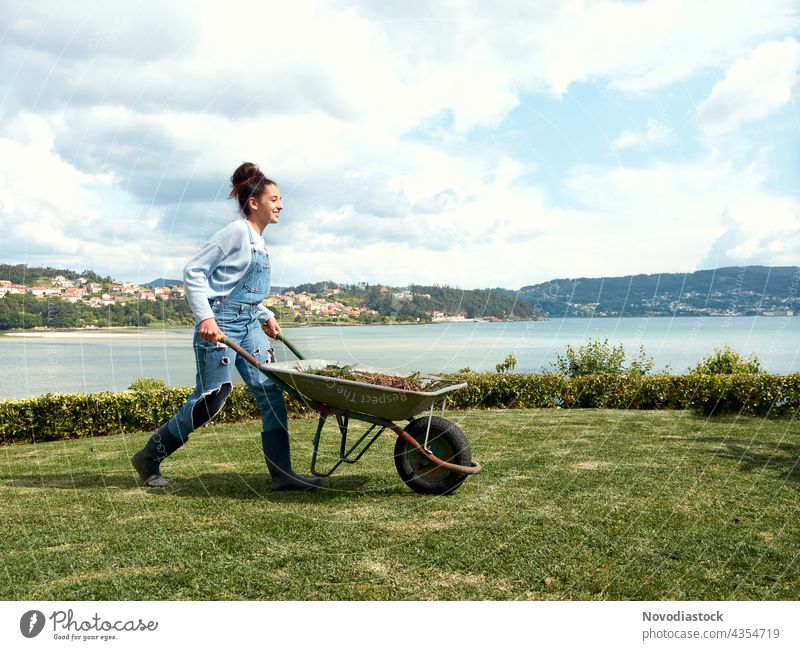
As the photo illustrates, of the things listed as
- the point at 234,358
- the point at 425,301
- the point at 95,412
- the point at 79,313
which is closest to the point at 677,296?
the point at 425,301

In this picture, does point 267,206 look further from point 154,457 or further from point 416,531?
point 416,531

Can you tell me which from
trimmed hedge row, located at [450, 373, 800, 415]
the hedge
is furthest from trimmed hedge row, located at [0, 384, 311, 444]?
trimmed hedge row, located at [450, 373, 800, 415]

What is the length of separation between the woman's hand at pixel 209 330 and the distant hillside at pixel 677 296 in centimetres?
182

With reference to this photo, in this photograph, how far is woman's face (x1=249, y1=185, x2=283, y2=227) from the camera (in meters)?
3.78

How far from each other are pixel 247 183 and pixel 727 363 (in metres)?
7.69

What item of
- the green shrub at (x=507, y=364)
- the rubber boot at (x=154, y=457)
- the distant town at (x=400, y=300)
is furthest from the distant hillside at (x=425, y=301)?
the green shrub at (x=507, y=364)

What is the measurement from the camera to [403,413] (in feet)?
11.8

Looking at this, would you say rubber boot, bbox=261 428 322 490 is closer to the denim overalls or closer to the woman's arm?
the denim overalls

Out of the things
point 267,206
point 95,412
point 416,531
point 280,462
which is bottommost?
point 95,412

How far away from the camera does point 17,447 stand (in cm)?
666

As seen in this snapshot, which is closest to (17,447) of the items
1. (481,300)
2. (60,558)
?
(60,558)

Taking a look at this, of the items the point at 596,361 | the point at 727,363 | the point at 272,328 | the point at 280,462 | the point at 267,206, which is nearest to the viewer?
the point at 267,206

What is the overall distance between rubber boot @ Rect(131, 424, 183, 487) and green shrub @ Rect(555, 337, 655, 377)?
659cm

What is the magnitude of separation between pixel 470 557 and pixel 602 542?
2.14 ft
